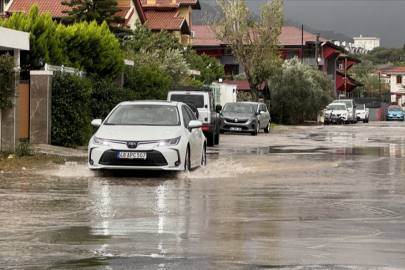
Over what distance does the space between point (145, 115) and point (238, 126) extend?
902 inches

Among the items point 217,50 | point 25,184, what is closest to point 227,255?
point 25,184

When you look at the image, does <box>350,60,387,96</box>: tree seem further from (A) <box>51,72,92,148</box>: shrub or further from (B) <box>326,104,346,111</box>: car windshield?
(A) <box>51,72,92,148</box>: shrub

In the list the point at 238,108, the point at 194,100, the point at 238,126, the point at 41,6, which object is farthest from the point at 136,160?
the point at 41,6

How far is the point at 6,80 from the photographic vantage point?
21.4 metres

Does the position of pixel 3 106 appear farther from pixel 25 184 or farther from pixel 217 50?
pixel 217 50

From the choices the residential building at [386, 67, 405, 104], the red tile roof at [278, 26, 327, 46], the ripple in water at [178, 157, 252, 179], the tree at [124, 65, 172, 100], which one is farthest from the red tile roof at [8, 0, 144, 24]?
the residential building at [386, 67, 405, 104]

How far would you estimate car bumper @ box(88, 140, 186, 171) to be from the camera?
52.3 feet

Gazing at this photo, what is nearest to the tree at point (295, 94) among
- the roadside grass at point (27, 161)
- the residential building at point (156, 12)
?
the residential building at point (156, 12)

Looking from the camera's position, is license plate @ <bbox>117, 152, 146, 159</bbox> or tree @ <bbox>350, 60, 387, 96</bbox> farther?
tree @ <bbox>350, 60, 387, 96</bbox>

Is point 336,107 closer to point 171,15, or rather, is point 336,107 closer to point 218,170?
point 171,15

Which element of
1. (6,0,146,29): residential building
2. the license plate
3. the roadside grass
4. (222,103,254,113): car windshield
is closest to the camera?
the license plate

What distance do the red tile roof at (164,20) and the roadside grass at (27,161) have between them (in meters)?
48.9

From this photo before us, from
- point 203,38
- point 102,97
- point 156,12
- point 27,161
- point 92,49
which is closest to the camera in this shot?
point 27,161

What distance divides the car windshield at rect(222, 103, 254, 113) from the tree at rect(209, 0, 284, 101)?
19.0 meters
